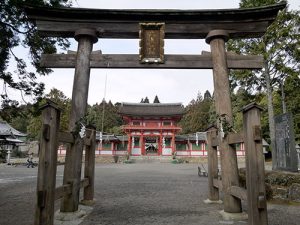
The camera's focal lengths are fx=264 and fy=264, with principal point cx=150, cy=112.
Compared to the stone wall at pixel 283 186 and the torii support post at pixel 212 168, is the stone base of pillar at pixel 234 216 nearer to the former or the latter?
the torii support post at pixel 212 168

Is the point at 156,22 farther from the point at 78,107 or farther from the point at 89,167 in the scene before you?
the point at 89,167

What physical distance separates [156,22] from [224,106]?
8.93 ft

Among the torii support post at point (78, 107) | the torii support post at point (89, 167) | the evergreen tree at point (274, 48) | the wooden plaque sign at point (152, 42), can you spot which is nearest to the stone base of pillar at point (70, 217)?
the torii support post at point (78, 107)

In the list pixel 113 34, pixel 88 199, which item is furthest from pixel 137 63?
pixel 88 199

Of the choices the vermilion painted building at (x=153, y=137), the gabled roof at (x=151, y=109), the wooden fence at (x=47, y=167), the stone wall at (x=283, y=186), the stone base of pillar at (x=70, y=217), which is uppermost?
the gabled roof at (x=151, y=109)

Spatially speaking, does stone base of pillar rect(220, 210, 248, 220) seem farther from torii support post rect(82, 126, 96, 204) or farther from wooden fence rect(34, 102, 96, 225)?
torii support post rect(82, 126, 96, 204)

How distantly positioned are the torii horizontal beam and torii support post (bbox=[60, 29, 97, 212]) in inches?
8.4

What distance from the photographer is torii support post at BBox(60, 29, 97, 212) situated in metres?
5.45

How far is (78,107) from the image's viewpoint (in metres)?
5.96

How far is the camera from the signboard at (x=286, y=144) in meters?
9.60

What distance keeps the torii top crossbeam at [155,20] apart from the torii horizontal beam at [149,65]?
26.1 inches

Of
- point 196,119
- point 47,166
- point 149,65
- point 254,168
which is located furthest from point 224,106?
point 196,119

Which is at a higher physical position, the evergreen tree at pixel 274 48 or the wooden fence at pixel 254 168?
the evergreen tree at pixel 274 48

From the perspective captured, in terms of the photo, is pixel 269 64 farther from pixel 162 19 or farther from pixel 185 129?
pixel 185 129
